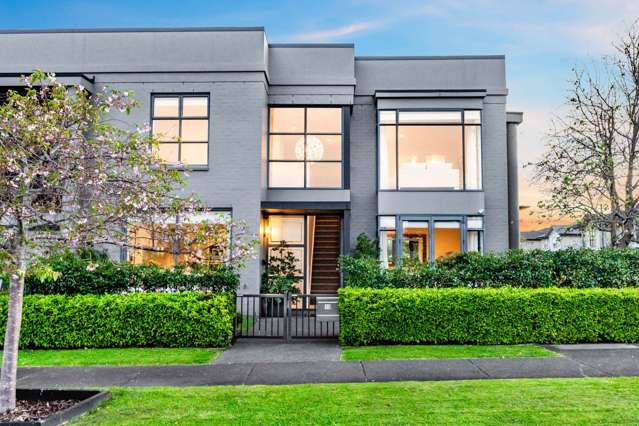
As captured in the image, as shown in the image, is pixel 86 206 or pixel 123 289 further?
pixel 123 289

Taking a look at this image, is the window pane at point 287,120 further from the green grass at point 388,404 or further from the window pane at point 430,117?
the green grass at point 388,404

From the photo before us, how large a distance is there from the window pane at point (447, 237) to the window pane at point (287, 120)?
519 cm

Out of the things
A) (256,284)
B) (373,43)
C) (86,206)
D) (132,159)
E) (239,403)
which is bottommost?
(239,403)

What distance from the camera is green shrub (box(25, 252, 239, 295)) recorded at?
992cm

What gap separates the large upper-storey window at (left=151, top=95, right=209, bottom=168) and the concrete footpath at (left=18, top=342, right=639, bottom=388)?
7.62 m

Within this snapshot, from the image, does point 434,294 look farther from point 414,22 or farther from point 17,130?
point 414,22

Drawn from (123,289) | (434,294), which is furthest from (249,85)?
(434,294)

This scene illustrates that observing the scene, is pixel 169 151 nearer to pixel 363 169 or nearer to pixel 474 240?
pixel 363 169

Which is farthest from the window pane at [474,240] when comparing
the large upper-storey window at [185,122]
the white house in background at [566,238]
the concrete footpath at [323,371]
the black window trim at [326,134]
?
Answer: the large upper-storey window at [185,122]

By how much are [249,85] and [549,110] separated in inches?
360

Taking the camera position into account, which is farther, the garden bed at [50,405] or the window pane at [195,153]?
the window pane at [195,153]

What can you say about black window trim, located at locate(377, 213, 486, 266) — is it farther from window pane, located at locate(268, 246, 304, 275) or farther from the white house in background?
window pane, located at locate(268, 246, 304, 275)

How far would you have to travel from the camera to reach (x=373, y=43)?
20594mm

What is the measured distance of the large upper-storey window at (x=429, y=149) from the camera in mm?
15742
